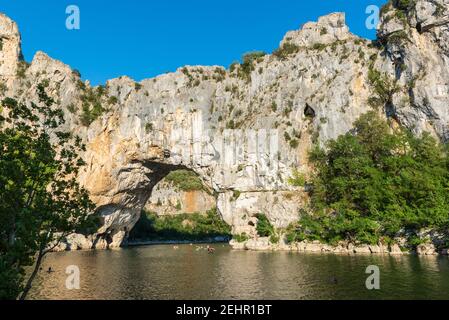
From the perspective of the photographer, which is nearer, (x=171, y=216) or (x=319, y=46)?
(x=319, y=46)

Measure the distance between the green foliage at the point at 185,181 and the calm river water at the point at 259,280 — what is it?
58368 millimetres

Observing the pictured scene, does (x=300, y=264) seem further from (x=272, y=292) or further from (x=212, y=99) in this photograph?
(x=212, y=99)

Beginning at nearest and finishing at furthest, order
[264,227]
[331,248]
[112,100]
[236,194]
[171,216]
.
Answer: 1. [331,248]
2. [264,227]
3. [236,194]
4. [112,100]
5. [171,216]

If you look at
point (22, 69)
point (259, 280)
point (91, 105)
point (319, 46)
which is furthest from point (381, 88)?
point (22, 69)

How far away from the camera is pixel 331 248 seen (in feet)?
137

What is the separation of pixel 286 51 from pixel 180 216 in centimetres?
4705

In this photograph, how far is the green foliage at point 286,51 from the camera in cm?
5591

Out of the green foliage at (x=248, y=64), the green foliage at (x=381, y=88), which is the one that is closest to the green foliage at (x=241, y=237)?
the green foliage at (x=248, y=64)

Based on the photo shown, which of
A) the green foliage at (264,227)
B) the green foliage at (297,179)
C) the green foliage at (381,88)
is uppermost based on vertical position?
the green foliage at (381,88)

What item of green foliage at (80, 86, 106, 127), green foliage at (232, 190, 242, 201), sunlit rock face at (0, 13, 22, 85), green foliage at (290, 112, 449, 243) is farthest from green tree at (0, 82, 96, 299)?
sunlit rock face at (0, 13, 22, 85)

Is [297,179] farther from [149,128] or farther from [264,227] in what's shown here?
[149,128]

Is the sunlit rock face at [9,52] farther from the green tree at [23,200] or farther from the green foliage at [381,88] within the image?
the green tree at [23,200]
